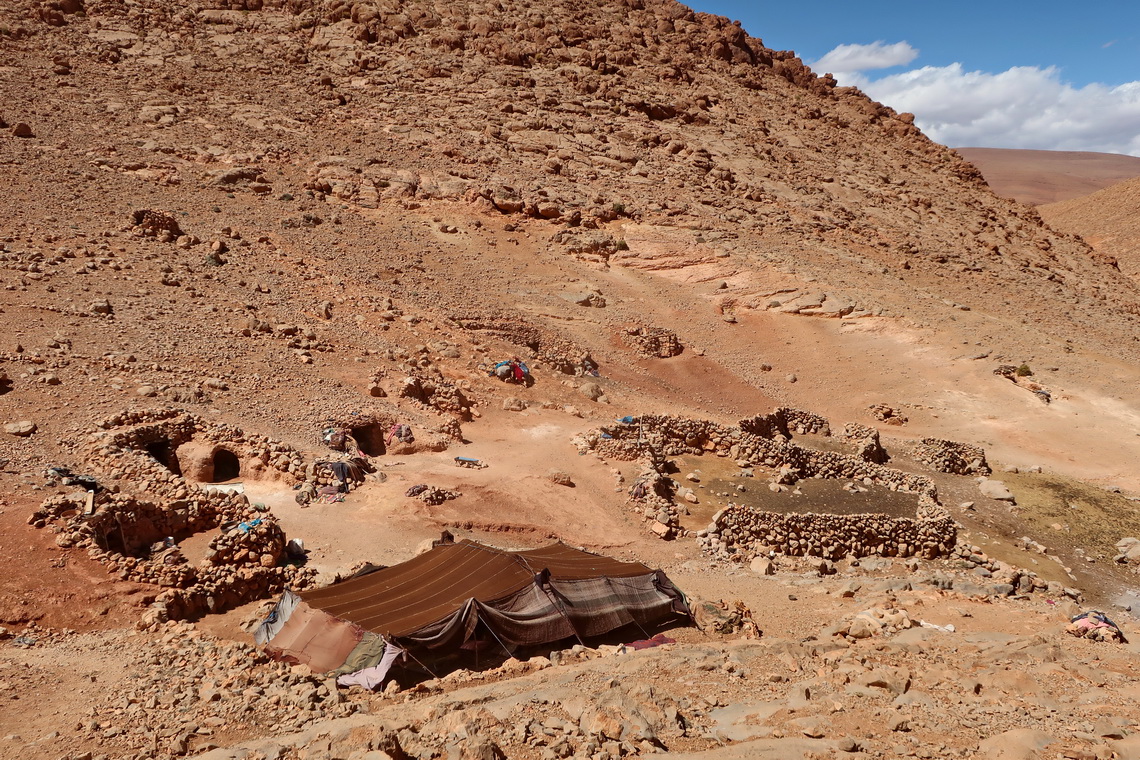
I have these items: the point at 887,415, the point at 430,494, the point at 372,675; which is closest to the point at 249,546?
the point at 430,494

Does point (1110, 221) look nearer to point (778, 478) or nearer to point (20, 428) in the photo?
point (778, 478)

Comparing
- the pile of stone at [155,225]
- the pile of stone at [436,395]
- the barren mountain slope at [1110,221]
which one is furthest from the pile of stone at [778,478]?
the barren mountain slope at [1110,221]

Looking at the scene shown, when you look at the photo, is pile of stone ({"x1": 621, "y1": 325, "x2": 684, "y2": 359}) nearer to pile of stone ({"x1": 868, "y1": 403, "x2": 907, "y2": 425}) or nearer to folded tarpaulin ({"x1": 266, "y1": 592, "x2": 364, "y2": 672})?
pile of stone ({"x1": 868, "y1": 403, "x2": 907, "y2": 425})

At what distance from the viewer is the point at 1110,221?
192 ft

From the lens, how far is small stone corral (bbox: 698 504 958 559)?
1327 centimetres

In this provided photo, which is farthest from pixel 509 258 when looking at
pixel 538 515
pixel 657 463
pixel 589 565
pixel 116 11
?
pixel 116 11

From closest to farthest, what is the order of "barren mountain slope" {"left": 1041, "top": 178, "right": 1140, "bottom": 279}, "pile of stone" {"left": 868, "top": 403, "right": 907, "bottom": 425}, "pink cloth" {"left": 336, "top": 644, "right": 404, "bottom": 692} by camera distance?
"pink cloth" {"left": 336, "top": 644, "right": 404, "bottom": 692} → "pile of stone" {"left": 868, "top": 403, "right": 907, "bottom": 425} → "barren mountain slope" {"left": 1041, "top": 178, "right": 1140, "bottom": 279}

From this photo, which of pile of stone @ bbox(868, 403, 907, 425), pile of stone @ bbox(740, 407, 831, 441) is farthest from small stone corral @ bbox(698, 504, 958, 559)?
pile of stone @ bbox(868, 403, 907, 425)

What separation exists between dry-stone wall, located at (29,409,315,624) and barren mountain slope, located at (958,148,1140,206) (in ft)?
386

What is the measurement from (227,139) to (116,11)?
1372cm

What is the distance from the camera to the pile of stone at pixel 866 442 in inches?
715

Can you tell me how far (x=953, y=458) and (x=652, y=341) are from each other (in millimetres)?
9751

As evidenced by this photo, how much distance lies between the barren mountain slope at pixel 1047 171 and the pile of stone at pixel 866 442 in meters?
104

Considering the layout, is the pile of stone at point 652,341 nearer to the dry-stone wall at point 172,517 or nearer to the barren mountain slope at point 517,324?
the barren mountain slope at point 517,324
